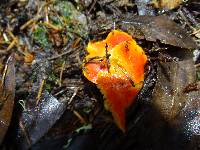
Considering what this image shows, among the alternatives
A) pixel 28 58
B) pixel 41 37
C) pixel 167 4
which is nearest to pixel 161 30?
pixel 167 4

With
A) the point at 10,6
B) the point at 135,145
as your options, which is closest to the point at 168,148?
the point at 135,145

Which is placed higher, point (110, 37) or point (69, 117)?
point (110, 37)

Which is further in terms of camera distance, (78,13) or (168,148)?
(78,13)

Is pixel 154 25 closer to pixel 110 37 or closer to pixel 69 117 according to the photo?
pixel 110 37

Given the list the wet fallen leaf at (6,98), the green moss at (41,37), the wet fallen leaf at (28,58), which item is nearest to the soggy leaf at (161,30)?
the green moss at (41,37)

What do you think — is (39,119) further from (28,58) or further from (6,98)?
(28,58)

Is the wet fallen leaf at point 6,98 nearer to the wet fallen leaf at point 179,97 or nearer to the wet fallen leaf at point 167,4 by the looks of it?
the wet fallen leaf at point 179,97
